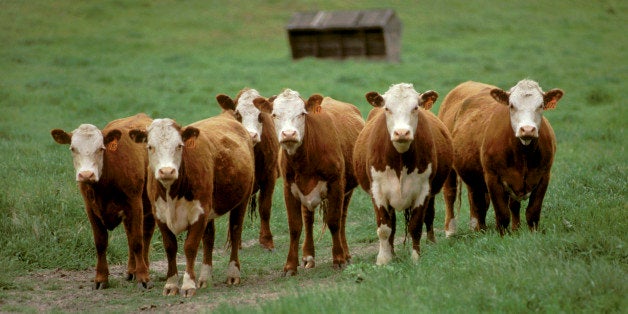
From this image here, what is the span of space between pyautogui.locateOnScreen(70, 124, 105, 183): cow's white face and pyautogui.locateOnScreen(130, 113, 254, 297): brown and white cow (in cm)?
57

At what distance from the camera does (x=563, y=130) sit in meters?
17.5

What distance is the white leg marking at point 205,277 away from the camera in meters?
9.10

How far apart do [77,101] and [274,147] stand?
957 cm

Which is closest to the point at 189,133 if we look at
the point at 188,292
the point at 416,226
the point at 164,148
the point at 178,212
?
the point at 164,148

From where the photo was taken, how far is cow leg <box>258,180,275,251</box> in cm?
1130

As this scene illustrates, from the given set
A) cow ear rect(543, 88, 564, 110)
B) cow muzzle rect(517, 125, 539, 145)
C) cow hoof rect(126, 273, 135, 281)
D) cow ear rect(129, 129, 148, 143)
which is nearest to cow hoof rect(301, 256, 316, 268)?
cow hoof rect(126, 273, 135, 281)

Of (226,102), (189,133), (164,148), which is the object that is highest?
(226,102)

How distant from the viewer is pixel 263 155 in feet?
37.0

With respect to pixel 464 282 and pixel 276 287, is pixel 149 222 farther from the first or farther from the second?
pixel 464 282

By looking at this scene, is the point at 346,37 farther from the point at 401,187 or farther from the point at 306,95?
the point at 401,187

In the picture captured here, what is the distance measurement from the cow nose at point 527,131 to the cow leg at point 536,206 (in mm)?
776

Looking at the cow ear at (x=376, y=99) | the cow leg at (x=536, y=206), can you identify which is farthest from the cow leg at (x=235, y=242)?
the cow leg at (x=536, y=206)

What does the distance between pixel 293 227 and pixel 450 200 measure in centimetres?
267

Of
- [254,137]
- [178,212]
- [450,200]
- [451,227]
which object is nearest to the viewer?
[178,212]
